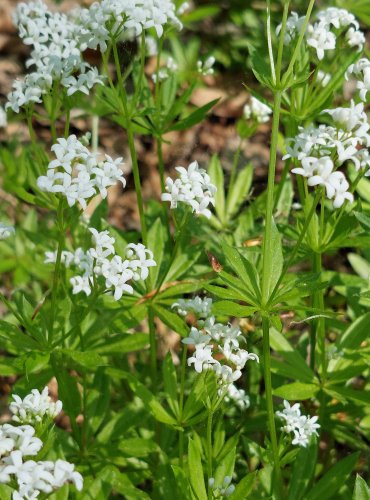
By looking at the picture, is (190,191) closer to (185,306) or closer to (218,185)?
(185,306)

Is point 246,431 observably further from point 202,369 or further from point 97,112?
point 97,112

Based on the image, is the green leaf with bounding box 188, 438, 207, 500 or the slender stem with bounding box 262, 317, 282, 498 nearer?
the green leaf with bounding box 188, 438, 207, 500

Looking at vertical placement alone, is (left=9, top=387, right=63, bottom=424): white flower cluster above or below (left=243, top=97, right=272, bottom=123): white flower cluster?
below

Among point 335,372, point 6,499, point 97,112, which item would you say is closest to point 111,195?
point 97,112

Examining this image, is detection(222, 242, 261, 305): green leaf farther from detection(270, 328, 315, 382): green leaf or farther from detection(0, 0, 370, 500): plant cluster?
detection(270, 328, 315, 382): green leaf

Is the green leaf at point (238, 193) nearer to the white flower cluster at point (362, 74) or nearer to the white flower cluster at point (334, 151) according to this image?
the white flower cluster at point (362, 74)

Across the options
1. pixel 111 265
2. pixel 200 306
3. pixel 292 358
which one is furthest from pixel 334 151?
pixel 292 358

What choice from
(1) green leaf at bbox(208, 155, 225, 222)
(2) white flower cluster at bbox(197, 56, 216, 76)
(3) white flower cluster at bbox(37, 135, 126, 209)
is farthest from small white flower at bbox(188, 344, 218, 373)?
(2) white flower cluster at bbox(197, 56, 216, 76)
